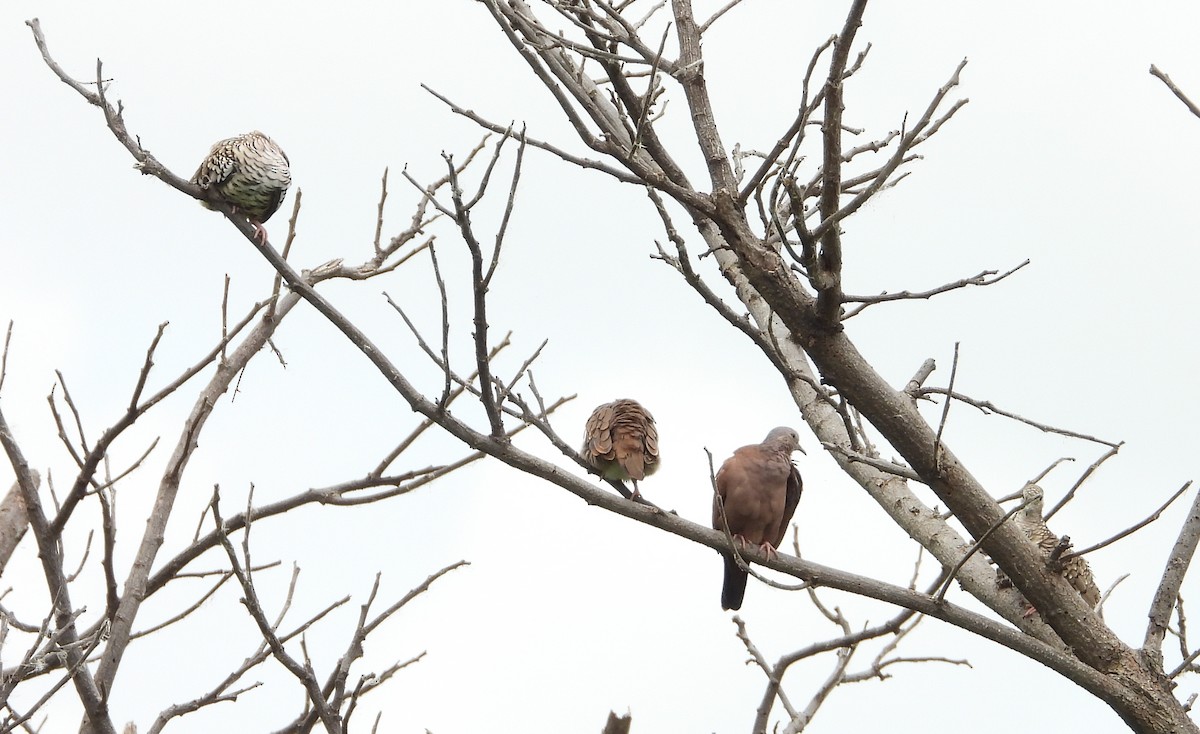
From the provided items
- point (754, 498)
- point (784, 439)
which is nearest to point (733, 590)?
point (754, 498)

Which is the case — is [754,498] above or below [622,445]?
above

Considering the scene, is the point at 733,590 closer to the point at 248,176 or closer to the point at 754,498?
the point at 754,498

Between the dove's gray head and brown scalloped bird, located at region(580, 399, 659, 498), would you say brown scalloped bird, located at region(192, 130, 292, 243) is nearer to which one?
brown scalloped bird, located at region(580, 399, 659, 498)

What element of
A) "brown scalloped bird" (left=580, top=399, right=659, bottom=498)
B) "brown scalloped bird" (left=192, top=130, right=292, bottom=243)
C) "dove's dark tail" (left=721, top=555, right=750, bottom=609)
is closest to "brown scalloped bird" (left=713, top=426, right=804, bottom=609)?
"dove's dark tail" (left=721, top=555, right=750, bottom=609)

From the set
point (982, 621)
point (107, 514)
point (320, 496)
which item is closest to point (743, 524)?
point (320, 496)

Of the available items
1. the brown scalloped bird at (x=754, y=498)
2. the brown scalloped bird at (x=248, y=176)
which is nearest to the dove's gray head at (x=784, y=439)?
the brown scalloped bird at (x=754, y=498)

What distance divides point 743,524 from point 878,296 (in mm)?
2760

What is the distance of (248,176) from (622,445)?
6.92ft

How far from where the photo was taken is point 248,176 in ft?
17.7

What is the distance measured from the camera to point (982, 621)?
10.9 ft

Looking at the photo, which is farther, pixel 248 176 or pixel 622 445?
pixel 248 176

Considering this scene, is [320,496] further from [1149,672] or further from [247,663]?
[1149,672]

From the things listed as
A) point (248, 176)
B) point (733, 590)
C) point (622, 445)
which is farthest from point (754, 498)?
point (248, 176)

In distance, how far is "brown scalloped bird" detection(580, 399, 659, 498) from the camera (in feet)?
15.5
